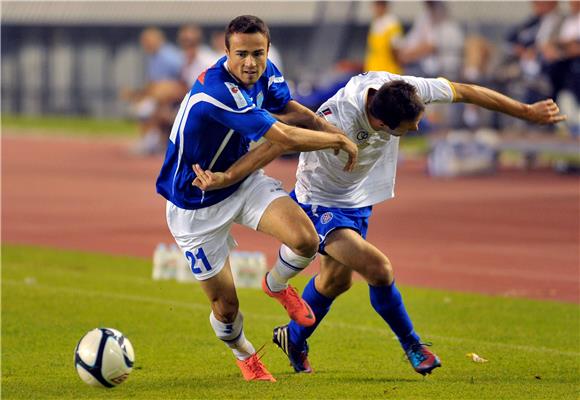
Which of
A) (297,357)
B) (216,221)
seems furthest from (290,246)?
(297,357)

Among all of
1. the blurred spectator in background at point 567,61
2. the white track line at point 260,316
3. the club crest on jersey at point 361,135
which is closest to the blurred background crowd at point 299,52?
the blurred spectator in background at point 567,61

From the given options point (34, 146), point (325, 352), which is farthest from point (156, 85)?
point (325, 352)

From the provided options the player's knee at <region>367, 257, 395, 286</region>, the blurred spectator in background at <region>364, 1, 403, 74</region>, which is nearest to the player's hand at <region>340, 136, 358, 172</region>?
the player's knee at <region>367, 257, 395, 286</region>

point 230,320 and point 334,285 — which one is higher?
point 334,285

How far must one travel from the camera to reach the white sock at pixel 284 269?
8.42 meters

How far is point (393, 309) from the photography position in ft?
28.0

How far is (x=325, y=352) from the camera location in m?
9.62

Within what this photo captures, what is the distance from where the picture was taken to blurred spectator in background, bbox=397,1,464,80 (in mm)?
23734

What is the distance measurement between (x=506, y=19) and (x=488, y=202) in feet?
30.2

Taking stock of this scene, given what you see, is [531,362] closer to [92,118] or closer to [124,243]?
[124,243]

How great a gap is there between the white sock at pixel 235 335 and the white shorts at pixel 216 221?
353mm

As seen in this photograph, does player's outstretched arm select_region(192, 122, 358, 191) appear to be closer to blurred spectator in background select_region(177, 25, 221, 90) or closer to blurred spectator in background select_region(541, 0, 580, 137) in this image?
blurred spectator in background select_region(541, 0, 580, 137)

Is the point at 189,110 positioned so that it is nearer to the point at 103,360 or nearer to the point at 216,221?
the point at 216,221

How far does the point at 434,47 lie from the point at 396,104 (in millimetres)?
16043
